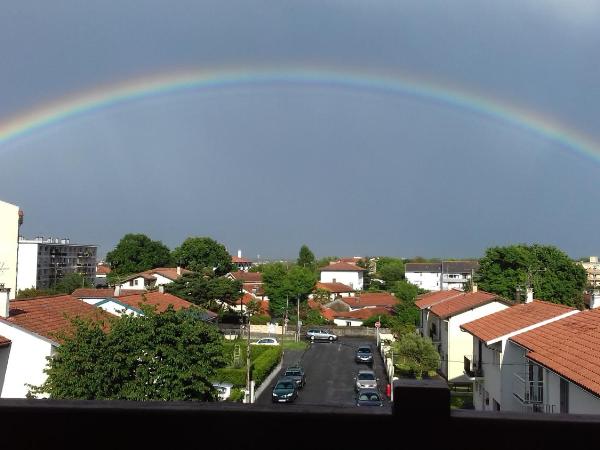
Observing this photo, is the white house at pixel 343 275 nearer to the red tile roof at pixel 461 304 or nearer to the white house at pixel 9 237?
the white house at pixel 9 237

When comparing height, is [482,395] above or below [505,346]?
below

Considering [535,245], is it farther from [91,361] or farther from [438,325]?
[91,361]

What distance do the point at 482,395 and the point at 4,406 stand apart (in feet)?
71.6

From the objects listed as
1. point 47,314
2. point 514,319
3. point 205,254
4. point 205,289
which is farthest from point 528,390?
point 205,254

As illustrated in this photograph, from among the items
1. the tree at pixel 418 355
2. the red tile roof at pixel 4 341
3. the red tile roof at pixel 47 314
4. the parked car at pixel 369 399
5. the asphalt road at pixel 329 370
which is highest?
the red tile roof at pixel 47 314

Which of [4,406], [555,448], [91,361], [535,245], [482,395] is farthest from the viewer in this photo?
[535,245]

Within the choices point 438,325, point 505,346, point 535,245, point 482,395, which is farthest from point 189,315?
point 535,245

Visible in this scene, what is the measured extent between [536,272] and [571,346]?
36.4 m

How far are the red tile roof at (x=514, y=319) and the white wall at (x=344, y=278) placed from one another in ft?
280

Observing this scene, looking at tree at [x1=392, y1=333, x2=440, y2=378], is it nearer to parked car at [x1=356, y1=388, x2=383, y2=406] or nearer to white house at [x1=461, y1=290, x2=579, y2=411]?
white house at [x1=461, y1=290, x2=579, y2=411]

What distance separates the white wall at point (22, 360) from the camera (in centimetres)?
1437

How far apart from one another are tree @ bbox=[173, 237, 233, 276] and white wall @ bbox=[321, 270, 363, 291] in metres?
38.2

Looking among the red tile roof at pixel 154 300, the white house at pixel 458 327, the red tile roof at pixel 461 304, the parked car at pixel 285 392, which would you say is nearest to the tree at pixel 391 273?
the red tile roof at pixel 461 304

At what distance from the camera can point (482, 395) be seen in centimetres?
2139
